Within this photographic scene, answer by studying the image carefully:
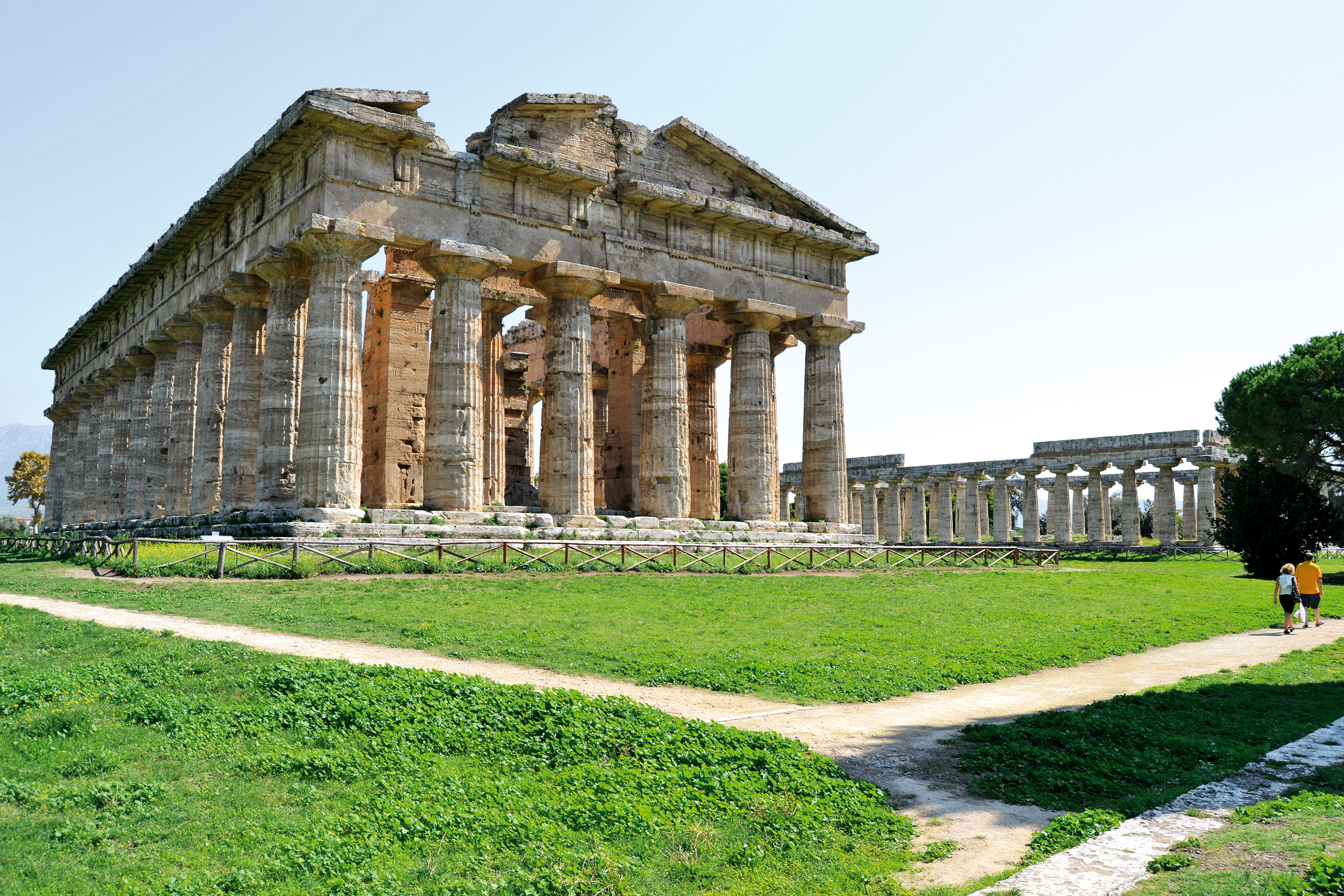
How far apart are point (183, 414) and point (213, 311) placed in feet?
15.9

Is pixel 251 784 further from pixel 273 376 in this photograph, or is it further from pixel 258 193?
pixel 258 193

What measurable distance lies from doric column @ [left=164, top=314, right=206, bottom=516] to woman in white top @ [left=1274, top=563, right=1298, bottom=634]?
3269 centimetres

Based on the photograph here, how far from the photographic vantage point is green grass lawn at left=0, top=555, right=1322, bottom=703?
42.7 feet

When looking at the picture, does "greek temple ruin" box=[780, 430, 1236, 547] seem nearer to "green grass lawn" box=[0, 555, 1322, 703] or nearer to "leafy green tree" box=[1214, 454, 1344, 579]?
"leafy green tree" box=[1214, 454, 1344, 579]

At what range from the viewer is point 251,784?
7082 mm

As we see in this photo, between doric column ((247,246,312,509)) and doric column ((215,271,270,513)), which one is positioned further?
doric column ((215,271,270,513))

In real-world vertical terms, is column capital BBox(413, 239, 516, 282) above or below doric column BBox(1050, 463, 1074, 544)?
above

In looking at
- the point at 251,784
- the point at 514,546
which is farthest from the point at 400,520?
the point at 251,784

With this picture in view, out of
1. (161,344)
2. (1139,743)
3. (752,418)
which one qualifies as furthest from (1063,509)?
(1139,743)

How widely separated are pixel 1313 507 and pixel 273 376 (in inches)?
1511

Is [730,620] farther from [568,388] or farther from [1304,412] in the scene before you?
[1304,412]

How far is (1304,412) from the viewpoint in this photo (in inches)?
1495

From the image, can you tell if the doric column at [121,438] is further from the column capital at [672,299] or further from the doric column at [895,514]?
the doric column at [895,514]

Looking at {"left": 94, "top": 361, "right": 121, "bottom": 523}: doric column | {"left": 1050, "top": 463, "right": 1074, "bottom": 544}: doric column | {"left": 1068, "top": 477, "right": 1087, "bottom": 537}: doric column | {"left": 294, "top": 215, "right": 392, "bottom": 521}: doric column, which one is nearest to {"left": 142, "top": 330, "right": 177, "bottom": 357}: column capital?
{"left": 94, "top": 361, "right": 121, "bottom": 523}: doric column
